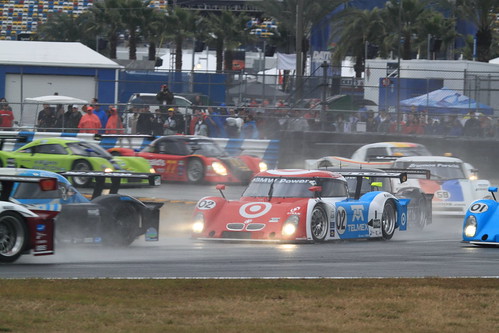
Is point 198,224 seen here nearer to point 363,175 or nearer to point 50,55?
point 363,175

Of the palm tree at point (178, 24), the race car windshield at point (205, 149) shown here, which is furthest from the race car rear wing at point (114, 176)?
the palm tree at point (178, 24)

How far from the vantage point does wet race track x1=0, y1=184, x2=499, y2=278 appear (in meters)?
11.3

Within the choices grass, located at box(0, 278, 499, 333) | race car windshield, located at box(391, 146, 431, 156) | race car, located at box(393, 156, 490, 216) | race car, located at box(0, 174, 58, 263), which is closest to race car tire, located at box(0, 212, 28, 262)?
race car, located at box(0, 174, 58, 263)

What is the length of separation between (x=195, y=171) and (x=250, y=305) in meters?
17.4

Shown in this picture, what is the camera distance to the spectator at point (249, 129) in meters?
29.5

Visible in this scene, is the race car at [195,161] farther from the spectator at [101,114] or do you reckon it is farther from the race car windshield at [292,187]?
the race car windshield at [292,187]

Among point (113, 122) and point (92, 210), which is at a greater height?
point (113, 122)

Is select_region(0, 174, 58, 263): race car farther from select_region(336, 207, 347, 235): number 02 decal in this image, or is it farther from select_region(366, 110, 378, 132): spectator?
select_region(366, 110, 378, 132): spectator

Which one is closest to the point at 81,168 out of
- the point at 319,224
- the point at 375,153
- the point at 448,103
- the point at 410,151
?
the point at 375,153

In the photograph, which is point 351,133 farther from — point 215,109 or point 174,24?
point 174,24

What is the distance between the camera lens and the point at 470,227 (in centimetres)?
1500

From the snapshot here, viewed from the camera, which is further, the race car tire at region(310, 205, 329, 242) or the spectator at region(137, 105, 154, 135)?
the spectator at region(137, 105, 154, 135)

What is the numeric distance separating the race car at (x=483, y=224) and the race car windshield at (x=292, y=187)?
2.31m

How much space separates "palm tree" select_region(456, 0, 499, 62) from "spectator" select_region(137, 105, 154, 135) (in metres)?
20.0
